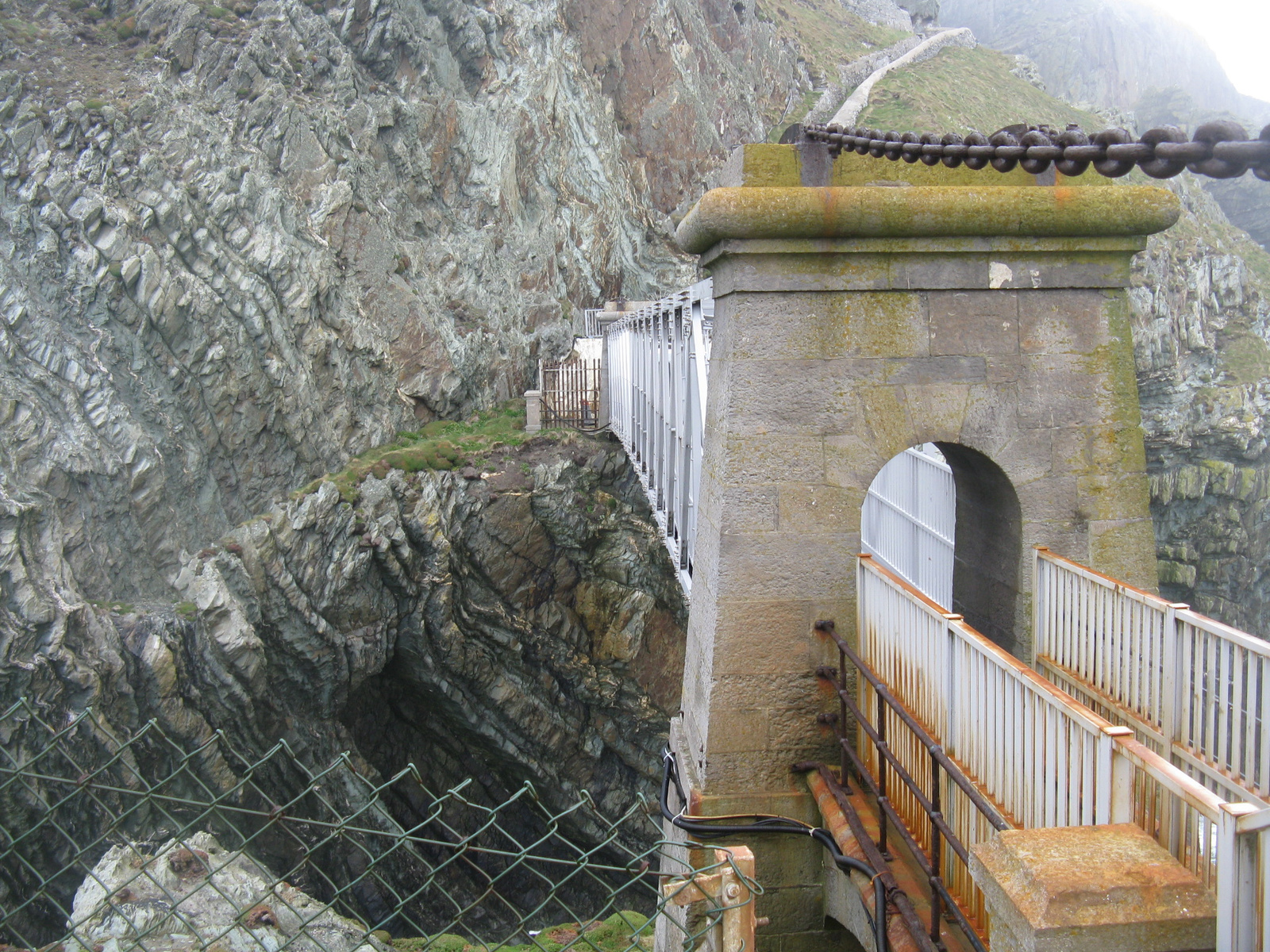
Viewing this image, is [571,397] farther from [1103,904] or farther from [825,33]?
[825,33]

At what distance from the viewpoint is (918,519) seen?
7.07 meters

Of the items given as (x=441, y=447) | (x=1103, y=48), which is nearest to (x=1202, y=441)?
(x=441, y=447)

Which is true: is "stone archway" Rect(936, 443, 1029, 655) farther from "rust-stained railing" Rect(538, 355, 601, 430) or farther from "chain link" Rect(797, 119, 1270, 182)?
"rust-stained railing" Rect(538, 355, 601, 430)

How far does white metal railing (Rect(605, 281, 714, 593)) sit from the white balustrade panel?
6.00 ft

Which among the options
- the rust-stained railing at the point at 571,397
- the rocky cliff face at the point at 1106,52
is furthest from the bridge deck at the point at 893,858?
the rocky cliff face at the point at 1106,52

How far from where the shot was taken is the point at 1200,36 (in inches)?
5325

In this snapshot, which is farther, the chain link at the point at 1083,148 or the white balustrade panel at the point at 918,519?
the white balustrade panel at the point at 918,519

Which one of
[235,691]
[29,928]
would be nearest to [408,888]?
[235,691]

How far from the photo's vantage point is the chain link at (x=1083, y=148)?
1994 mm

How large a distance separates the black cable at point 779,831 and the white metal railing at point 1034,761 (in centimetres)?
27

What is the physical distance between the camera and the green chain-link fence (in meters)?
2.26

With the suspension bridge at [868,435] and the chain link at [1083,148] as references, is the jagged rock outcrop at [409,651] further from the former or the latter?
the chain link at [1083,148]

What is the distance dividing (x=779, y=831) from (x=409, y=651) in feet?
54.1

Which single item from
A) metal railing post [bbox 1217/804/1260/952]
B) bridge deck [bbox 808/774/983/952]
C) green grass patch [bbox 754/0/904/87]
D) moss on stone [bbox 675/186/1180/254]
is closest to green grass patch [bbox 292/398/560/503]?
moss on stone [bbox 675/186/1180/254]
